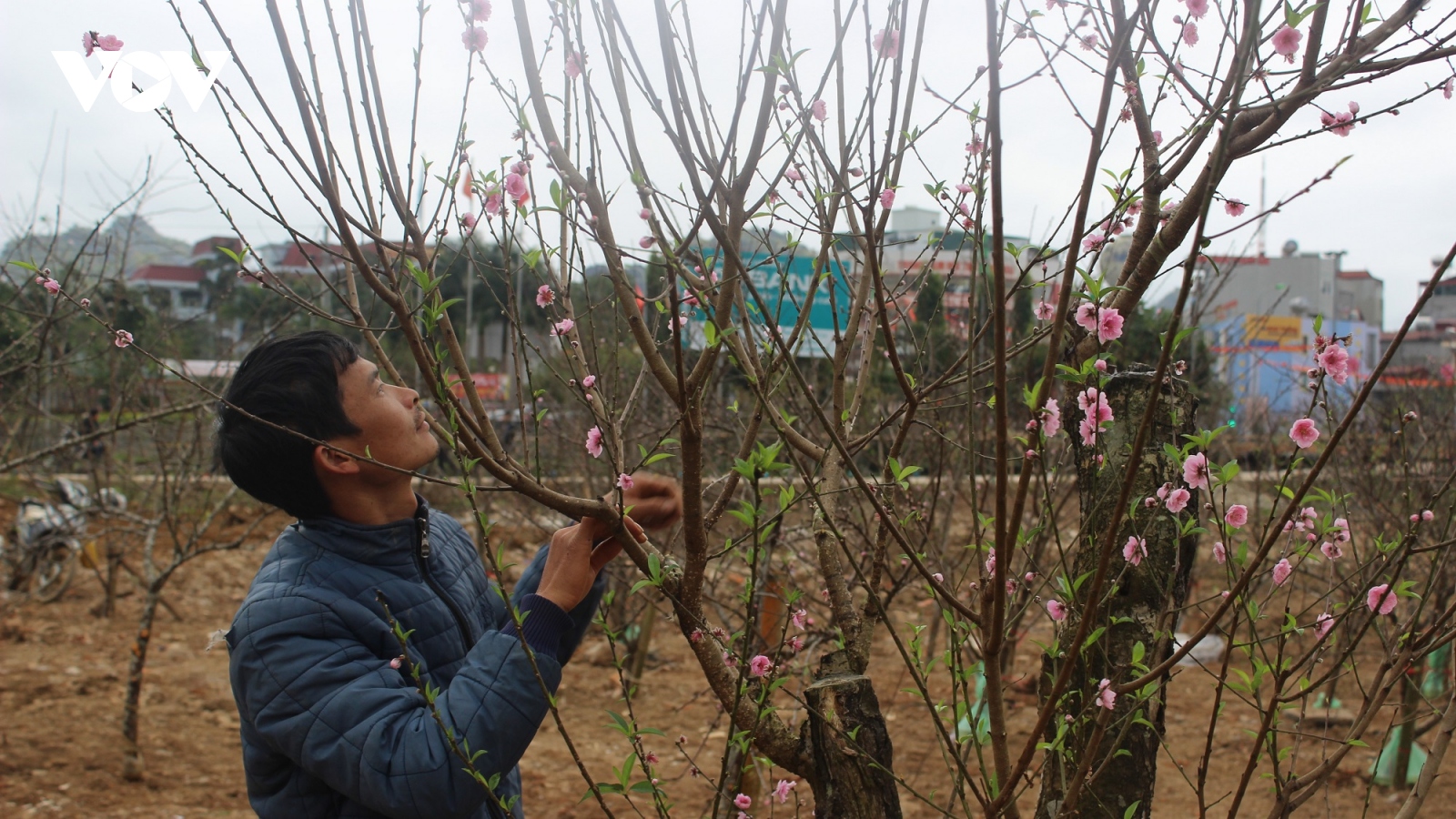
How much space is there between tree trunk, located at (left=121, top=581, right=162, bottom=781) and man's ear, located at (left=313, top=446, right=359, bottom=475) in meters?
3.96

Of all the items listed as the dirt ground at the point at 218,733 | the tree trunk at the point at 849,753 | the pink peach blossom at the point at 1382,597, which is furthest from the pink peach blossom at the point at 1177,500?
the dirt ground at the point at 218,733

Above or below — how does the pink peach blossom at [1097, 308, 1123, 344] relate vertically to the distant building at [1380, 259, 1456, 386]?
above

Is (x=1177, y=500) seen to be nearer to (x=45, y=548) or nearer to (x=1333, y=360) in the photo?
(x=1333, y=360)

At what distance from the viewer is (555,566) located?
159cm

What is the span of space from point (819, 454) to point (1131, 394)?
22.0 inches

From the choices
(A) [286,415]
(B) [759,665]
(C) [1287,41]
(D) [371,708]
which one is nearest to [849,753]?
(B) [759,665]

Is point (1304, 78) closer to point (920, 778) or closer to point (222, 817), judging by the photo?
point (920, 778)

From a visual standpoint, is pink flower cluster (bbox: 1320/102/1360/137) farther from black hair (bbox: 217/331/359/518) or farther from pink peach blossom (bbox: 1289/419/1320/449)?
black hair (bbox: 217/331/359/518)

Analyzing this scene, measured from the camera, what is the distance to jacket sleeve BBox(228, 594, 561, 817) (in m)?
1.42

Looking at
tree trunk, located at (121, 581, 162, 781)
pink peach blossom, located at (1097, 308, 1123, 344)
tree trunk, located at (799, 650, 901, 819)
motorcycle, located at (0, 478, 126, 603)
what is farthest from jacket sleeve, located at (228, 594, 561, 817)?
motorcycle, located at (0, 478, 126, 603)

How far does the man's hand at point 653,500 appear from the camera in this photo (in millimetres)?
1771

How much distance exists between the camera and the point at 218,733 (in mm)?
5691

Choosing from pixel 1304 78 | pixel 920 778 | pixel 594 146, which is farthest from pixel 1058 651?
pixel 920 778

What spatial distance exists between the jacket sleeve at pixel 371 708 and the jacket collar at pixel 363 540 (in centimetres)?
15
